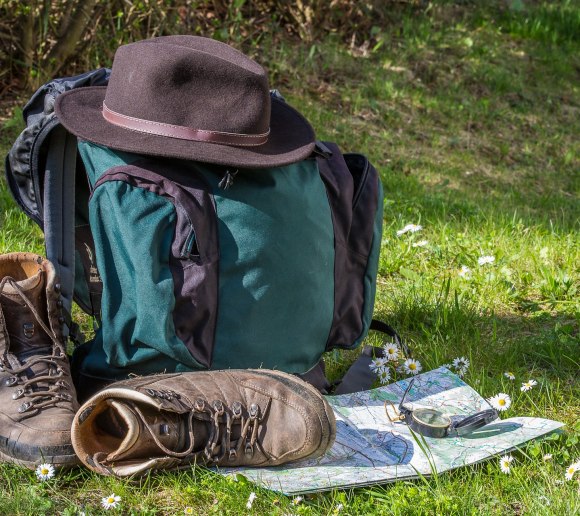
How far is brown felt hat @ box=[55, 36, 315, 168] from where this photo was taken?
2.35m

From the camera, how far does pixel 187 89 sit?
241cm

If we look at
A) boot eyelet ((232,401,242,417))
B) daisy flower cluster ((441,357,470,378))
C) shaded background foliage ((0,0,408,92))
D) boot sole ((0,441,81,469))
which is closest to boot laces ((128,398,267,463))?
boot eyelet ((232,401,242,417))

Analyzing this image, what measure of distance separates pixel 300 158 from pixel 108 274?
0.65 metres

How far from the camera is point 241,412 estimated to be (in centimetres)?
228

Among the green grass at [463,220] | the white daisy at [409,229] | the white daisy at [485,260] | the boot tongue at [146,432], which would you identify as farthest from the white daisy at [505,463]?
the white daisy at [409,229]

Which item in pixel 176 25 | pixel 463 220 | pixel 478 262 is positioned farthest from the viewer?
pixel 176 25

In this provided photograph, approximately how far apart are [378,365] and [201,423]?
2.66 feet

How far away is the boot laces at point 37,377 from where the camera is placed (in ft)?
7.59

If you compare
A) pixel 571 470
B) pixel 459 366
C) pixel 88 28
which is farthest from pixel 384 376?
pixel 88 28

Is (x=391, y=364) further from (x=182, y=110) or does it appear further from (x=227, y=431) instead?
(x=182, y=110)

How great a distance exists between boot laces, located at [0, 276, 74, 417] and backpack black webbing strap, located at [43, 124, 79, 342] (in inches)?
6.8

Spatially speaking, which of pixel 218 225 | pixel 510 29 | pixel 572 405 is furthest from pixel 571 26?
pixel 218 225

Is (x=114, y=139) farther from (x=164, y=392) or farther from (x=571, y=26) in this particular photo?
(x=571, y=26)

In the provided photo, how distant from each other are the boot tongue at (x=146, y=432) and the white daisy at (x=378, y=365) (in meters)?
0.84
